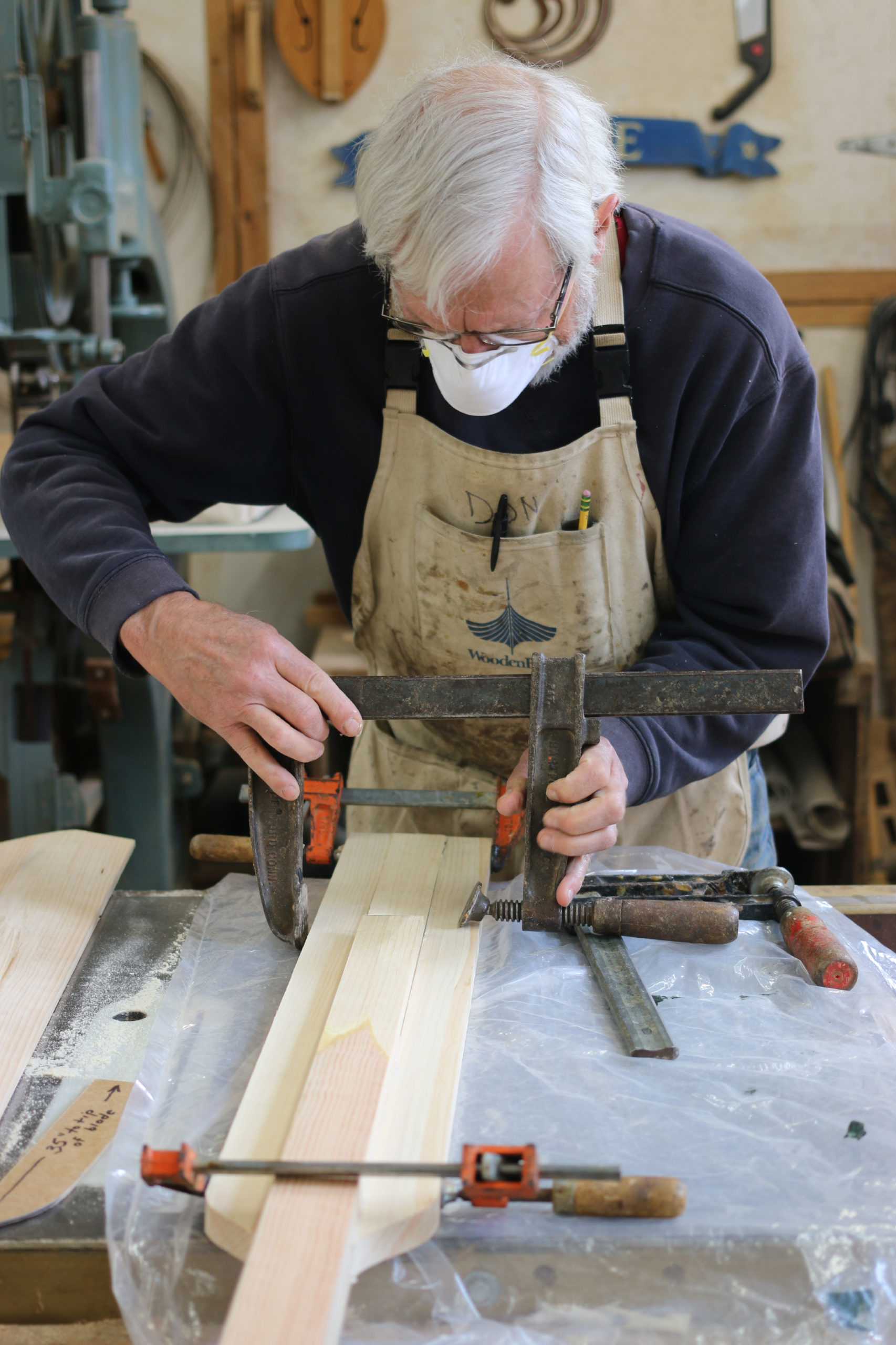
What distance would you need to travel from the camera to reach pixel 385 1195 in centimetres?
89

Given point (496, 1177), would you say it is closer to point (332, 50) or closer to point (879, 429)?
point (879, 429)

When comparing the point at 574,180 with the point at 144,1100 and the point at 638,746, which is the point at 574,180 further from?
the point at 144,1100

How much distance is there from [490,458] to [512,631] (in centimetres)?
28

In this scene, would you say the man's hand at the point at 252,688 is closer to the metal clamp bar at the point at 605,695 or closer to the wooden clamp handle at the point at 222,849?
the metal clamp bar at the point at 605,695

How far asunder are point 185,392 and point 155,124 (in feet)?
8.79

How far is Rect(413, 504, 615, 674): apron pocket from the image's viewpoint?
5.36 ft

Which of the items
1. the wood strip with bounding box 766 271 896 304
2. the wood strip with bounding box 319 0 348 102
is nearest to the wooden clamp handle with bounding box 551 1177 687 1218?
the wood strip with bounding box 766 271 896 304

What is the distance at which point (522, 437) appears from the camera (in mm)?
1588

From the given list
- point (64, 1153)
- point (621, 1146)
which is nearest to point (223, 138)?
point (64, 1153)

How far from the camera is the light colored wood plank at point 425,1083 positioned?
882 mm

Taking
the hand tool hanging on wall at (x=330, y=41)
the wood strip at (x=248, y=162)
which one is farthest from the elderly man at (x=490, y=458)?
the hand tool hanging on wall at (x=330, y=41)

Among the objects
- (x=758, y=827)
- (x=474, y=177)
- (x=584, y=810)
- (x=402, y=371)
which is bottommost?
(x=758, y=827)

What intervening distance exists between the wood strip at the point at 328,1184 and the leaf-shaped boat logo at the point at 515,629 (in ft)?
1.99

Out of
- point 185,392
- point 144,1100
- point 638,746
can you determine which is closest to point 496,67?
point 185,392
